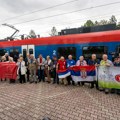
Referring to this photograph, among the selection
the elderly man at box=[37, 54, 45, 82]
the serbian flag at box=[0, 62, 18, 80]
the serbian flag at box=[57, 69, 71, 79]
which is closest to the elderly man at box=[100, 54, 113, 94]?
the serbian flag at box=[57, 69, 71, 79]

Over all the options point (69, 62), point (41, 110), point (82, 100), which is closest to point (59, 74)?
point (69, 62)

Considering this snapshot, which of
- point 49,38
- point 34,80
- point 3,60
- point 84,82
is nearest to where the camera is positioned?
point 84,82

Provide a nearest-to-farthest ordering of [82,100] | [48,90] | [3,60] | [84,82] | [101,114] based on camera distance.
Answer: [101,114], [82,100], [48,90], [84,82], [3,60]

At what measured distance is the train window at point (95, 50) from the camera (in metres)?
11.0

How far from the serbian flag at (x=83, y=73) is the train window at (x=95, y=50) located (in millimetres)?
2315

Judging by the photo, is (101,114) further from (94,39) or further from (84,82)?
(94,39)

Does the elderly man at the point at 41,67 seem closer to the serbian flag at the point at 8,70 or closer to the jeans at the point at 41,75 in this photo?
the jeans at the point at 41,75

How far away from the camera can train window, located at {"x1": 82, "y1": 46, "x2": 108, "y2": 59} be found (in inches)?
434

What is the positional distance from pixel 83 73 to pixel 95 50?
2651 mm

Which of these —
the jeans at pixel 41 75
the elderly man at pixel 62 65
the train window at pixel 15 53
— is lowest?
the jeans at pixel 41 75

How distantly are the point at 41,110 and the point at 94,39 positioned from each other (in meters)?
6.74

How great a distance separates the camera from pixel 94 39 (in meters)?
11.5

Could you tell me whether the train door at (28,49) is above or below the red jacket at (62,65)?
above

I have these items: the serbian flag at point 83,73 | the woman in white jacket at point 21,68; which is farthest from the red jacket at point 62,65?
the woman in white jacket at point 21,68
